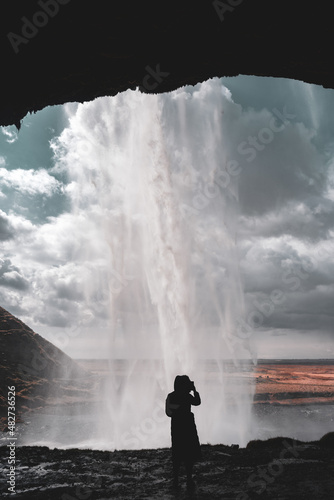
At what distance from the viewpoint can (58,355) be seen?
6988cm

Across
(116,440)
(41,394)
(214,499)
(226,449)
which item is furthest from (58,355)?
(214,499)

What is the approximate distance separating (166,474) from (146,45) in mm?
9198

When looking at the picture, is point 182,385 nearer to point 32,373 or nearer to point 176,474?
point 176,474

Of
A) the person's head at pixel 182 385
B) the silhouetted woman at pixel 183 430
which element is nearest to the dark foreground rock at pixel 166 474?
the silhouetted woman at pixel 183 430

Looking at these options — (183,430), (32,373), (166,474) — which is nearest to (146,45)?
(183,430)

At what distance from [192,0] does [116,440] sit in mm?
23727

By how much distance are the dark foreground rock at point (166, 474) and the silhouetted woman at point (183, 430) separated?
0.44 meters

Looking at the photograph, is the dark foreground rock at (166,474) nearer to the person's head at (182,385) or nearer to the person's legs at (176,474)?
the person's legs at (176,474)

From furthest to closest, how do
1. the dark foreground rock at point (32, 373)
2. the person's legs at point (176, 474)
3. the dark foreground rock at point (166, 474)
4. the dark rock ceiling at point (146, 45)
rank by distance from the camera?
the dark foreground rock at point (32, 373), the dark rock ceiling at point (146, 45), the person's legs at point (176, 474), the dark foreground rock at point (166, 474)

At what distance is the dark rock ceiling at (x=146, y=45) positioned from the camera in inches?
220

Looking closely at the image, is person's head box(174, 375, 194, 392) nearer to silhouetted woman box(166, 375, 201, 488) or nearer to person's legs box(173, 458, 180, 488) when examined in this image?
silhouetted woman box(166, 375, 201, 488)

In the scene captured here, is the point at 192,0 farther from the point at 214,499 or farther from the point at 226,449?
the point at 226,449

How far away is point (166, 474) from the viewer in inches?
257

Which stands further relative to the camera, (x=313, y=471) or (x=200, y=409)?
(x=200, y=409)
